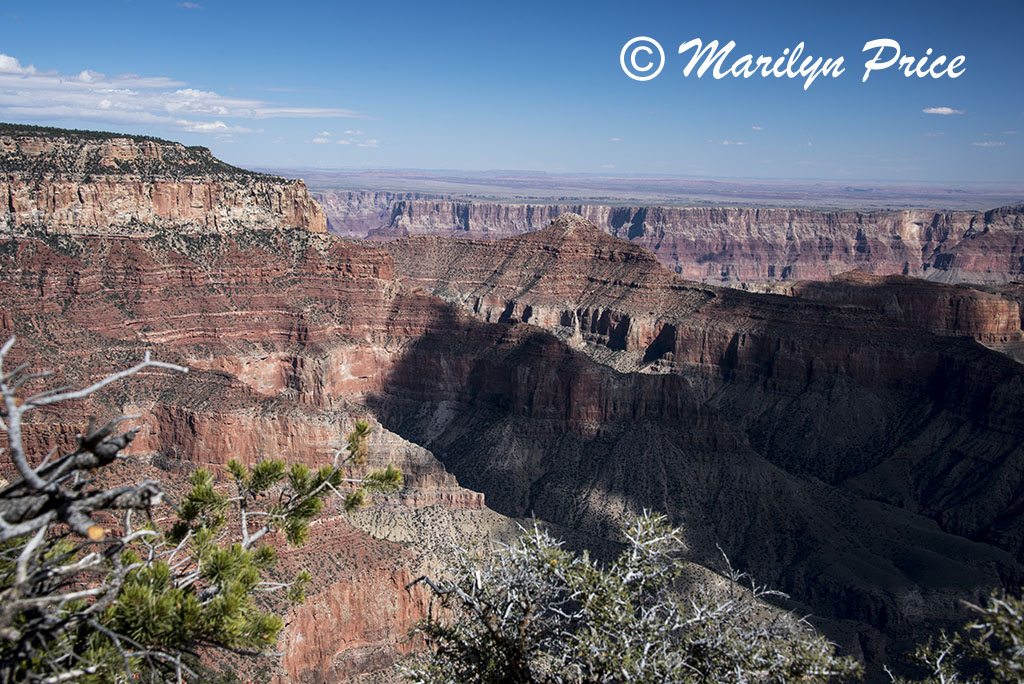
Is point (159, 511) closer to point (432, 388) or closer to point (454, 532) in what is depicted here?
point (454, 532)

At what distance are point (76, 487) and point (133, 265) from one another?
78674 millimetres

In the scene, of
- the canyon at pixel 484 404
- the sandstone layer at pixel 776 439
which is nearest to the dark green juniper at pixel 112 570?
the canyon at pixel 484 404

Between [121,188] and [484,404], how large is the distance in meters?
40.9

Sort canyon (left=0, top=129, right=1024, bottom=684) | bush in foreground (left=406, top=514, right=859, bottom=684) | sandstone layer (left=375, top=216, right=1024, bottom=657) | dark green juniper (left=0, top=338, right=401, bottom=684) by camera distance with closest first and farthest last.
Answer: dark green juniper (left=0, top=338, right=401, bottom=684) < bush in foreground (left=406, top=514, right=859, bottom=684) < canyon (left=0, top=129, right=1024, bottom=684) < sandstone layer (left=375, top=216, right=1024, bottom=657)

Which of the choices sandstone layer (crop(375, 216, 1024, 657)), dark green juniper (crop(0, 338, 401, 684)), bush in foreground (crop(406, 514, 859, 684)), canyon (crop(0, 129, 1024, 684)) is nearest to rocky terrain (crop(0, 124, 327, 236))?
canyon (crop(0, 129, 1024, 684))

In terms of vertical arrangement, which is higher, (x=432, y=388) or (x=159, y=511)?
(x=159, y=511)

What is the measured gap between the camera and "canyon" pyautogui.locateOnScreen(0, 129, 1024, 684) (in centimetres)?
6216

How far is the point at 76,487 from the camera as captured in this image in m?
14.4

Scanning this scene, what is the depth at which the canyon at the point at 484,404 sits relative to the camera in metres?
62.2

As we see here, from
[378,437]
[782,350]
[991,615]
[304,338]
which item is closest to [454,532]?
[378,437]

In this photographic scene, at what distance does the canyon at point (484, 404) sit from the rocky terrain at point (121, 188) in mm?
261

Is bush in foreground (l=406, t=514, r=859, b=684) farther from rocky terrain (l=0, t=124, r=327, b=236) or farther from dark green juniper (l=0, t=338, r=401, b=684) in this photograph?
rocky terrain (l=0, t=124, r=327, b=236)

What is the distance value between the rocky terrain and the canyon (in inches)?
10.3

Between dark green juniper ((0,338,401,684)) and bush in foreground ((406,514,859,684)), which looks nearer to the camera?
dark green juniper ((0,338,401,684))
